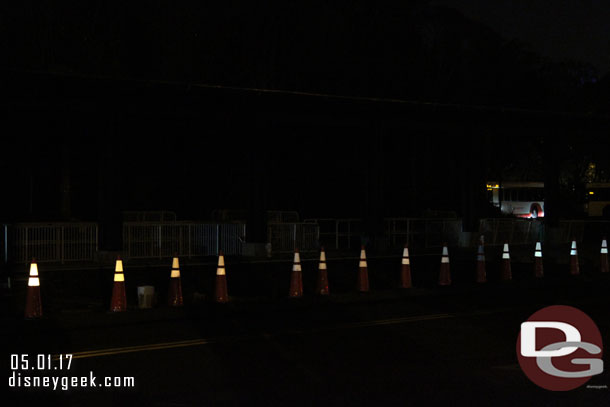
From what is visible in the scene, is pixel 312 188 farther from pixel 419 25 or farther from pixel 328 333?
pixel 328 333

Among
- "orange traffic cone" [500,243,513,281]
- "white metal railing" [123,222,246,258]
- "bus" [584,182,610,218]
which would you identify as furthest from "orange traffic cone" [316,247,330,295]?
"bus" [584,182,610,218]

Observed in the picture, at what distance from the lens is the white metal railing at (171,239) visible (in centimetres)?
2369

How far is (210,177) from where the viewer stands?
141 ft

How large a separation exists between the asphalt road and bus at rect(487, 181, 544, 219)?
50.9 m

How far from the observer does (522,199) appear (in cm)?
6825

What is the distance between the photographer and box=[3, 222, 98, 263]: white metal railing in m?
21.4

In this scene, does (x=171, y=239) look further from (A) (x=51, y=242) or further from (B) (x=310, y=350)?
(B) (x=310, y=350)

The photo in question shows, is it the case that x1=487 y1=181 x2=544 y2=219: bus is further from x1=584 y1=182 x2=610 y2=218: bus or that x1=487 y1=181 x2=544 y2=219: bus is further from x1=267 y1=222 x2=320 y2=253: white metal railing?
x1=267 y1=222 x2=320 y2=253: white metal railing

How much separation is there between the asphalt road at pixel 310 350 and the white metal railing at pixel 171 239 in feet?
30.2

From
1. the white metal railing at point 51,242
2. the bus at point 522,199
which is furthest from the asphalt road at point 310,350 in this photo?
the bus at point 522,199

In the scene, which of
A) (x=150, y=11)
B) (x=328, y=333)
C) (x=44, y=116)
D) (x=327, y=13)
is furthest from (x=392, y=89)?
(x=328, y=333)

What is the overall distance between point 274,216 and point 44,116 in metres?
9.54

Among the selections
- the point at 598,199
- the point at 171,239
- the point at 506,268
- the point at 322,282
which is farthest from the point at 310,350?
the point at 598,199
